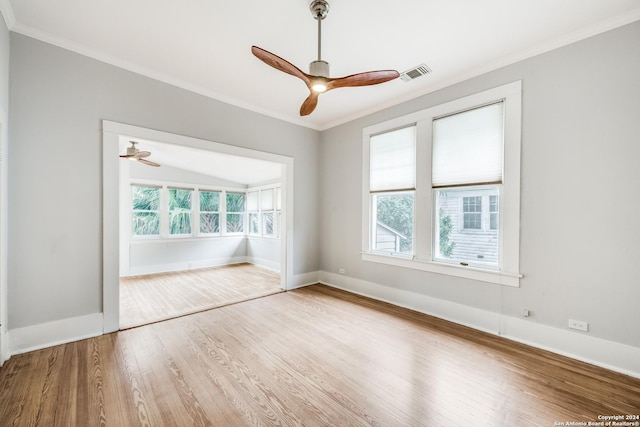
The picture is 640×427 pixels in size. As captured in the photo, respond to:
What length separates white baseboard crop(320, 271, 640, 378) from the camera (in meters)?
2.24

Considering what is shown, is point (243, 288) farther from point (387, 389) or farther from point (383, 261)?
point (387, 389)

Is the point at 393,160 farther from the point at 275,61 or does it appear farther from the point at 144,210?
the point at 144,210

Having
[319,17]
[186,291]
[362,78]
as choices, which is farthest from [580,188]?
[186,291]

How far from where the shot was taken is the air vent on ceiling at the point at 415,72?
10.2 ft

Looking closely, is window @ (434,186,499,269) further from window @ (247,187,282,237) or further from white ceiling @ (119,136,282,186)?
window @ (247,187,282,237)

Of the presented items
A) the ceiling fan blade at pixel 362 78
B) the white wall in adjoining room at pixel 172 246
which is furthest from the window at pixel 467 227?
the white wall in adjoining room at pixel 172 246

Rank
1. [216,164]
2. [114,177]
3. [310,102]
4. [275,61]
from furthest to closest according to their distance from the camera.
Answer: [216,164] < [114,177] < [310,102] < [275,61]

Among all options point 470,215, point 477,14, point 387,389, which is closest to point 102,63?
point 477,14

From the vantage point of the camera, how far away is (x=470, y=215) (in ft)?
10.6

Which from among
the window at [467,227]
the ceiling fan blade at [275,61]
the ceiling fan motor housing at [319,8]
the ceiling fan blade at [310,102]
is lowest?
the window at [467,227]

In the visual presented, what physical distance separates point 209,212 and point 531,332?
23.5 ft

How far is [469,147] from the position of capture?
10.4 ft

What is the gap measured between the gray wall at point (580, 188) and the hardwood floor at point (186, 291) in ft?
11.8

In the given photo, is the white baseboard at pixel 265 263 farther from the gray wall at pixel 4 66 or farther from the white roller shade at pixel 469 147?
the gray wall at pixel 4 66
